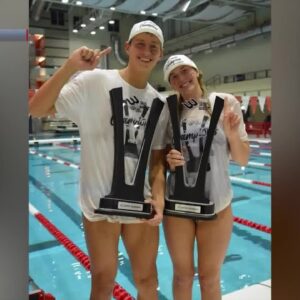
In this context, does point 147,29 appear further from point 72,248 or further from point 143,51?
point 72,248

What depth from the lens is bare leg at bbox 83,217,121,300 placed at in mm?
1669

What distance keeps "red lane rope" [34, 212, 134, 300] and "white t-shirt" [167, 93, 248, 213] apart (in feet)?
4.12

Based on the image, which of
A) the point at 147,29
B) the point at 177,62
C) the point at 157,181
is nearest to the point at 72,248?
the point at 157,181

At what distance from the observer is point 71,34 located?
69.6ft

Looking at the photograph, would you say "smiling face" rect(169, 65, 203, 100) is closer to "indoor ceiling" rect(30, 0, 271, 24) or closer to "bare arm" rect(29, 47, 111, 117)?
"bare arm" rect(29, 47, 111, 117)

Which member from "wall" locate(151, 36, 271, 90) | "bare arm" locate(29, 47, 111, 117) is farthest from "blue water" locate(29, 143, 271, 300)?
"wall" locate(151, 36, 271, 90)

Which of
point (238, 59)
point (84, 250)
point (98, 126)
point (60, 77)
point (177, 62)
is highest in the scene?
point (238, 59)

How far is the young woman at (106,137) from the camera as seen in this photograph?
64.2 inches

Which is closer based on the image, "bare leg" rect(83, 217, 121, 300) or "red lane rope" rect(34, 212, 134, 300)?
"bare leg" rect(83, 217, 121, 300)

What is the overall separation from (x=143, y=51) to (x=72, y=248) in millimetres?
2597

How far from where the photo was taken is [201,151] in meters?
1.76
